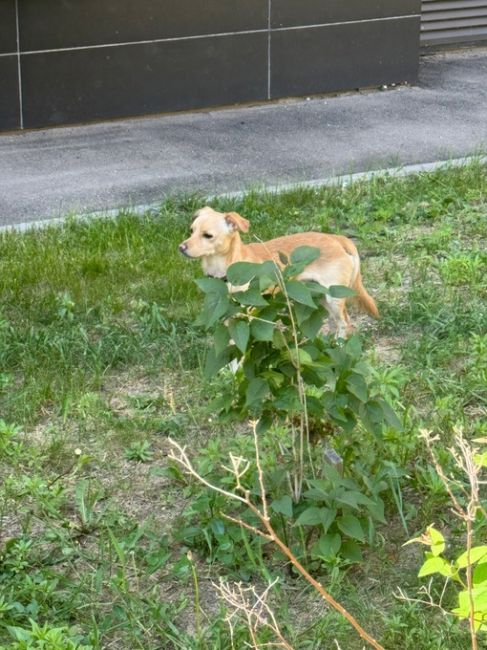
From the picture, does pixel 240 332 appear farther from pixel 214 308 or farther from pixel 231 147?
pixel 231 147

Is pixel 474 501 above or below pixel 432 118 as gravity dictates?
above

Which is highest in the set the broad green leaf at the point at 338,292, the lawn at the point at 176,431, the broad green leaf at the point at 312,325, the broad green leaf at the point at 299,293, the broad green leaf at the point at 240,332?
the broad green leaf at the point at 299,293

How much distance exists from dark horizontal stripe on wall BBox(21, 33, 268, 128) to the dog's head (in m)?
4.17

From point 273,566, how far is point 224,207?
395cm

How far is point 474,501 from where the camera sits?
226 cm

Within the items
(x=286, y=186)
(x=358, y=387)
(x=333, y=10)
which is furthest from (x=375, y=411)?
(x=333, y=10)

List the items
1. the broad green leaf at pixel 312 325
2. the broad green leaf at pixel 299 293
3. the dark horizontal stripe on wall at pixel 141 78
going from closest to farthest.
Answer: the broad green leaf at pixel 299 293
the broad green leaf at pixel 312 325
the dark horizontal stripe on wall at pixel 141 78

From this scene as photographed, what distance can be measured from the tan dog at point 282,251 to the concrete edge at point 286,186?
1.76 m

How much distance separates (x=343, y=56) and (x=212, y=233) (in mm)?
5625

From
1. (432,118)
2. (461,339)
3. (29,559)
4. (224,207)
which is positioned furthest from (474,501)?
(432,118)

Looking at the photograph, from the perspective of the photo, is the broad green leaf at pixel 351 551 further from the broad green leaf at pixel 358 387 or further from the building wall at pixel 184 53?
the building wall at pixel 184 53

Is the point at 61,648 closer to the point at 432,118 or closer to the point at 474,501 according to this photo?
the point at 474,501

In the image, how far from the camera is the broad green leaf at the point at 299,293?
4016 mm

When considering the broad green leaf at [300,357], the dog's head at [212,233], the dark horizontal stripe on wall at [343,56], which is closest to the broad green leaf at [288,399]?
the broad green leaf at [300,357]
